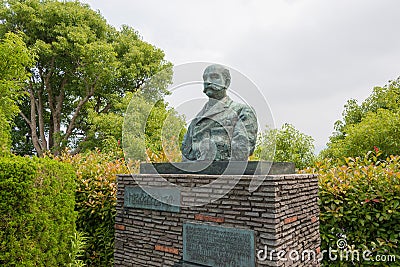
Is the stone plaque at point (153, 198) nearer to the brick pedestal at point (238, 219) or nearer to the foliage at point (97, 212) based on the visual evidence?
the brick pedestal at point (238, 219)

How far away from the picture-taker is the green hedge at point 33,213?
11.6 feet

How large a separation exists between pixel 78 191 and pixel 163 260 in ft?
6.70

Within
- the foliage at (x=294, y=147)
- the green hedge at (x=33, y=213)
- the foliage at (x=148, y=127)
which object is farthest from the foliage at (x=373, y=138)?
the green hedge at (x=33, y=213)

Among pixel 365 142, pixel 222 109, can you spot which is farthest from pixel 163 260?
pixel 365 142

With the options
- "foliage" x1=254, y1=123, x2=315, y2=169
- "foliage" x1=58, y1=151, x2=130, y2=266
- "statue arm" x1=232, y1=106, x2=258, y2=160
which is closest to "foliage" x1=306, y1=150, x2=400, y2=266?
"statue arm" x1=232, y1=106, x2=258, y2=160

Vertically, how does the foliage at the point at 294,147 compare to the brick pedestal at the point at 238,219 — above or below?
above

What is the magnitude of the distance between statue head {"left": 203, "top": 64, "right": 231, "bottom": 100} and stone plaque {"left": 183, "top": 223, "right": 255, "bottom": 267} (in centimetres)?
148

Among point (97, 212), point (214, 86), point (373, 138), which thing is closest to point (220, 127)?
point (214, 86)

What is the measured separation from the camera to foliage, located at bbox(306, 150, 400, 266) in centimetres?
347

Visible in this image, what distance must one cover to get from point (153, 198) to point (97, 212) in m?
1.49

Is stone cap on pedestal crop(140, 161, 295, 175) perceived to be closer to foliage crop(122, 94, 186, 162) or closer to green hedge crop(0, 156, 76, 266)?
foliage crop(122, 94, 186, 162)

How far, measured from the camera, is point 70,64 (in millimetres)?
13555

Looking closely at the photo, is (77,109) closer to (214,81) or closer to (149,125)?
(149,125)

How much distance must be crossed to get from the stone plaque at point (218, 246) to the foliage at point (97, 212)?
1683 mm
